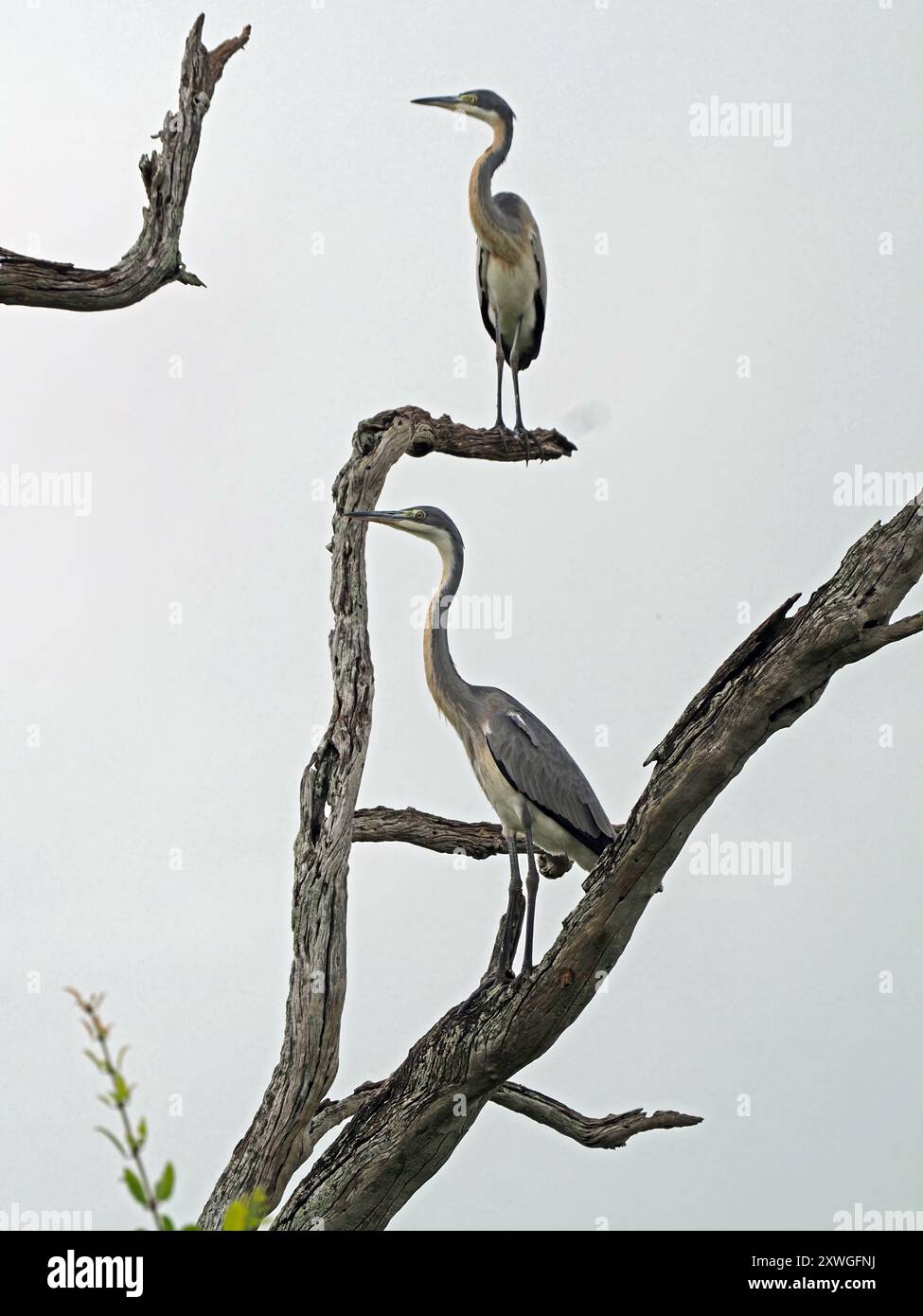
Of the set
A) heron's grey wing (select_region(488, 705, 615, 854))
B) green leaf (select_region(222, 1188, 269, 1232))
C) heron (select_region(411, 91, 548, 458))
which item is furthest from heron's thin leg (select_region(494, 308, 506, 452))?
green leaf (select_region(222, 1188, 269, 1232))

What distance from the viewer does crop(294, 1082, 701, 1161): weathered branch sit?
6715 millimetres

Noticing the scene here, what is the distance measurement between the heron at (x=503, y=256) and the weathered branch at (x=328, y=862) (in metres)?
2.00

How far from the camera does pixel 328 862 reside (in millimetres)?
6738

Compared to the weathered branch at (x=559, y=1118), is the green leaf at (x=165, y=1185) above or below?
above

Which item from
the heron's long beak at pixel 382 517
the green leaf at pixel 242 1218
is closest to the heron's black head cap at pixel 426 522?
the heron's long beak at pixel 382 517

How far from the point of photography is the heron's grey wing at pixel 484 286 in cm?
948

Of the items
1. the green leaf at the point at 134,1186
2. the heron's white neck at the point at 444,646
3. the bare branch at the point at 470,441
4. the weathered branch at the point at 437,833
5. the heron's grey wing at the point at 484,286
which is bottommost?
the weathered branch at the point at 437,833

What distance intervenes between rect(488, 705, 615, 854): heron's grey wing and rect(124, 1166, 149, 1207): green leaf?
5.33 meters

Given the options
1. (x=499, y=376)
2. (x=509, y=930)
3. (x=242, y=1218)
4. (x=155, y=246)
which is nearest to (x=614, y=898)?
(x=509, y=930)

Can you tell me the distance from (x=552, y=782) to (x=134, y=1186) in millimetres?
5346

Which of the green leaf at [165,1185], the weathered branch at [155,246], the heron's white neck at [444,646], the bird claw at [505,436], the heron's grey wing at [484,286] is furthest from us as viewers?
the heron's grey wing at [484,286]

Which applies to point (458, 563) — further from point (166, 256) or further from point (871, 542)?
point (871, 542)

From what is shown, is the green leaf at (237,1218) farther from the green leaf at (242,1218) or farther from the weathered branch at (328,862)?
the weathered branch at (328,862)
